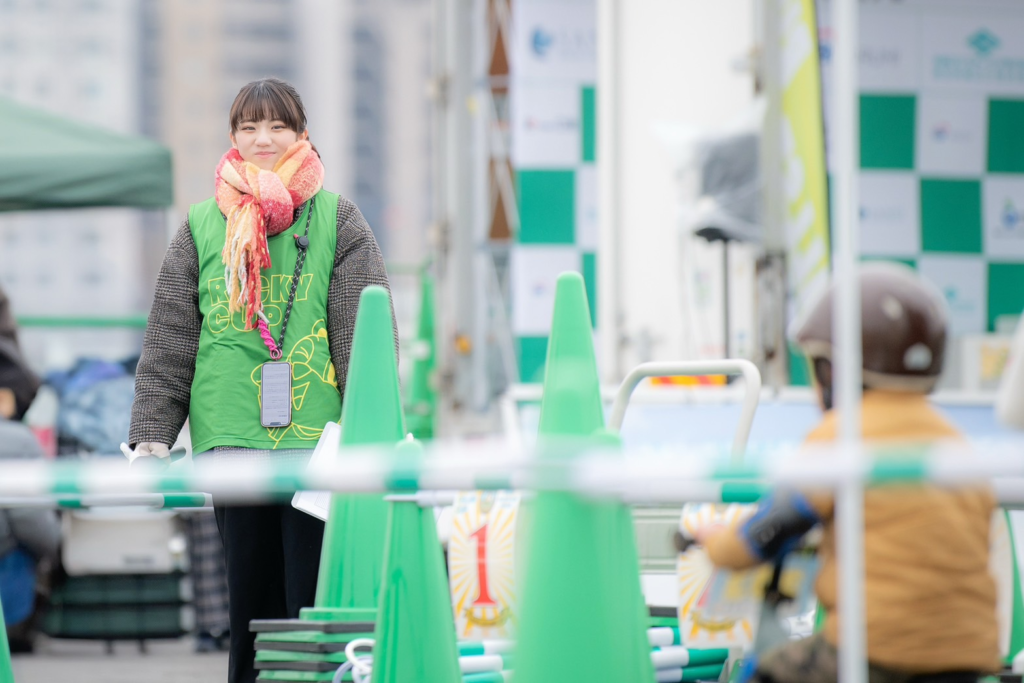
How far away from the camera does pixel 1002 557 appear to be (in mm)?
3475

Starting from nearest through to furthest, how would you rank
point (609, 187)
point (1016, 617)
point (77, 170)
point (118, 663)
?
point (1016, 617), point (118, 663), point (77, 170), point (609, 187)

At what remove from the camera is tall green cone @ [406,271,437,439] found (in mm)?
10328

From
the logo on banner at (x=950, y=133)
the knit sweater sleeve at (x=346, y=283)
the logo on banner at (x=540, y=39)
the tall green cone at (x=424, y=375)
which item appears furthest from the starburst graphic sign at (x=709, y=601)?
the logo on banner at (x=540, y=39)

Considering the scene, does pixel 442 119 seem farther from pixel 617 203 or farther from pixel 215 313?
pixel 215 313

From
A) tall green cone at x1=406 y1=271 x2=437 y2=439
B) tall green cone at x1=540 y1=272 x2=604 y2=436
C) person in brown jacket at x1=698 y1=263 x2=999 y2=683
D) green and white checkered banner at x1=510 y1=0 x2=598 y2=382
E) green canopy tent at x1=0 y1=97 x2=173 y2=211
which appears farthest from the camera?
tall green cone at x1=406 y1=271 x2=437 y2=439

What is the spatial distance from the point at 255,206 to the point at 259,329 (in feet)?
0.91

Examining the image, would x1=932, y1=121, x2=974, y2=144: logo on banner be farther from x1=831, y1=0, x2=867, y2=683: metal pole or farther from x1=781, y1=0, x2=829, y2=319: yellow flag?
x1=831, y1=0, x2=867, y2=683: metal pole

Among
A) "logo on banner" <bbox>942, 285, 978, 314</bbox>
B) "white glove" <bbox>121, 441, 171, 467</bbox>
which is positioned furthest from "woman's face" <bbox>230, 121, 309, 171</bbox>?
"logo on banner" <bbox>942, 285, 978, 314</bbox>

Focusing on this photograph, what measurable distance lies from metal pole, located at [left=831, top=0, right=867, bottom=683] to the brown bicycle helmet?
0.56ft

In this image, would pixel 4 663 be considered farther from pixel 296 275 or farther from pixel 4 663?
pixel 296 275

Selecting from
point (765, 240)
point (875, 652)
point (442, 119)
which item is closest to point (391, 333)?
point (875, 652)

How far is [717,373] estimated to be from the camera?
3.13 meters

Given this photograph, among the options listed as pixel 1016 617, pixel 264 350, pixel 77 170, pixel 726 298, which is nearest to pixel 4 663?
pixel 264 350

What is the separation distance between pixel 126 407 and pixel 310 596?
3.53 meters
